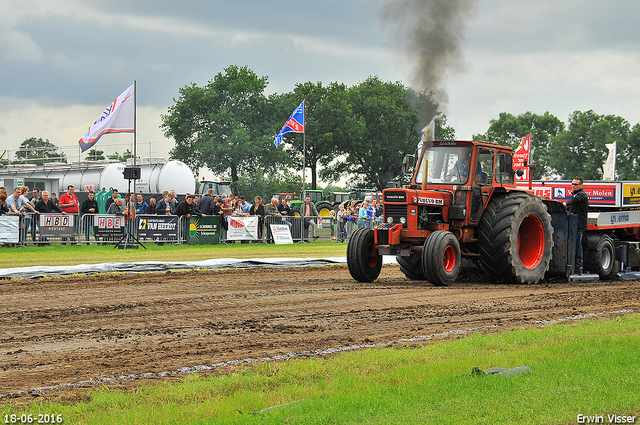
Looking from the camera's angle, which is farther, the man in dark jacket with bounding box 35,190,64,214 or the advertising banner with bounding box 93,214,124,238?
the advertising banner with bounding box 93,214,124,238

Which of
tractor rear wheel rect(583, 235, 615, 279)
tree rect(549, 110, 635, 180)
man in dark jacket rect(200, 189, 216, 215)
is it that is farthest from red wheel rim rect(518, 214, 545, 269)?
tree rect(549, 110, 635, 180)

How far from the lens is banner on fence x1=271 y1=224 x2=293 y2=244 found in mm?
26188

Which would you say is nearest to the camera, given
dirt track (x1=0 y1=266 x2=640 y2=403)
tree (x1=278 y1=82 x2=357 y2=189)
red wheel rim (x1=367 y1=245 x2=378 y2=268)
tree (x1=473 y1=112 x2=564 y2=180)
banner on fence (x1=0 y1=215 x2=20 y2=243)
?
dirt track (x1=0 y1=266 x2=640 y2=403)

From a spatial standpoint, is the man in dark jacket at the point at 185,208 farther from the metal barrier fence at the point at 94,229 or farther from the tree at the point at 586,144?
the tree at the point at 586,144

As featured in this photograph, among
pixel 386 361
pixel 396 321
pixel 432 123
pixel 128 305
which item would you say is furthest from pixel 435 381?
pixel 432 123

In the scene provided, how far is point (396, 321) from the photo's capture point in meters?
9.10

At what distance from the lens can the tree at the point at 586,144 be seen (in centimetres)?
7744

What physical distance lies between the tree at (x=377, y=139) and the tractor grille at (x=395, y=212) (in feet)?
196

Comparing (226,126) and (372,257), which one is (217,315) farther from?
(226,126)

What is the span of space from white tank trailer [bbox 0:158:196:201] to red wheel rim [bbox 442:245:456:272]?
80.4ft

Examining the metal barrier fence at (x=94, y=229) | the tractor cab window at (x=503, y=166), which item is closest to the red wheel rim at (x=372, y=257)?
the tractor cab window at (x=503, y=166)

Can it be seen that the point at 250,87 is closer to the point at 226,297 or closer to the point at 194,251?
the point at 194,251

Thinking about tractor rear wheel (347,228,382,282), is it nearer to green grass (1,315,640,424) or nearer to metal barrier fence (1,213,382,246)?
green grass (1,315,640,424)

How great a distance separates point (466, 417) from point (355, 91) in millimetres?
74814
